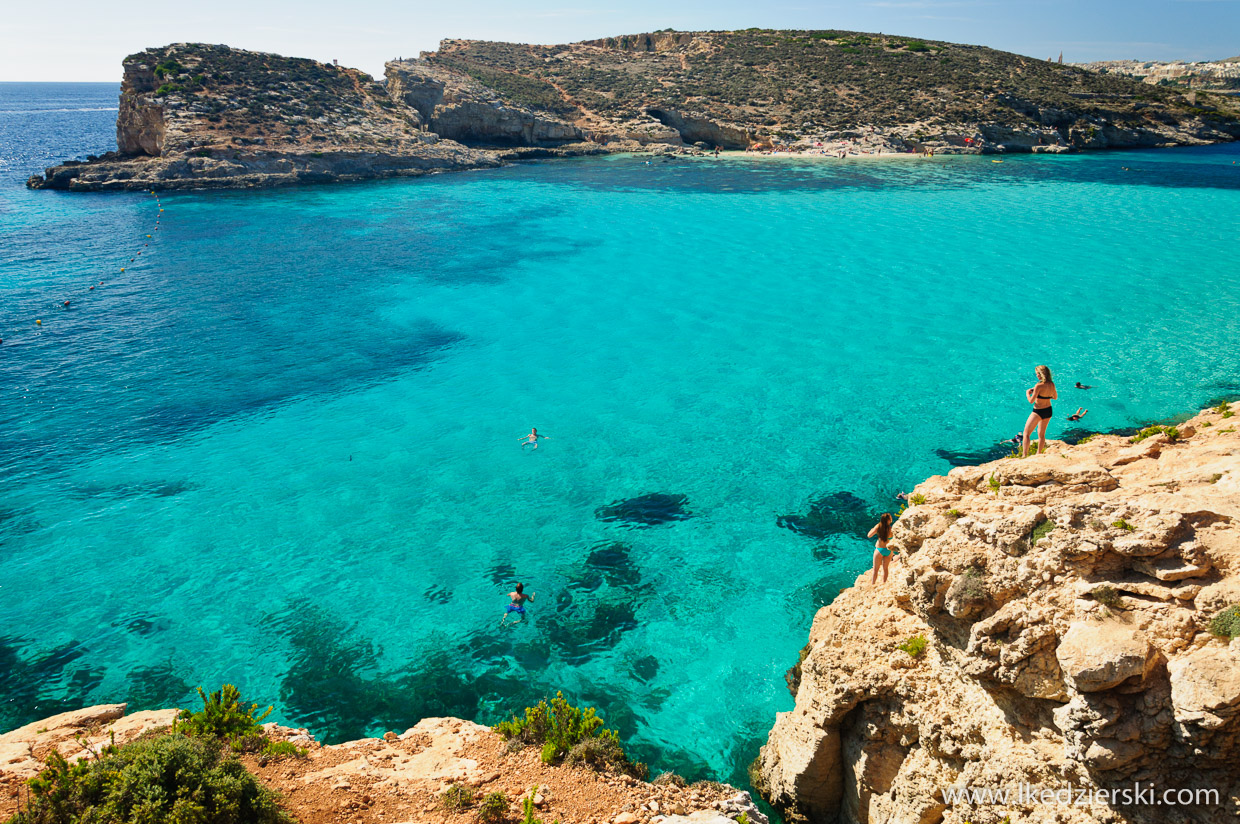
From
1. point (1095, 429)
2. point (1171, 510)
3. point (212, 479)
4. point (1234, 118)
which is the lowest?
point (212, 479)

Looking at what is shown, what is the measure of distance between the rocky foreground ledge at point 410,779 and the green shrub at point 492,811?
0.11m

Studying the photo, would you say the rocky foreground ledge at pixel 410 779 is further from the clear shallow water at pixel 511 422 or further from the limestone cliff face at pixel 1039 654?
the clear shallow water at pixel 511 422

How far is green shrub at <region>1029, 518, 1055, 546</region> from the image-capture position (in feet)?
22.3

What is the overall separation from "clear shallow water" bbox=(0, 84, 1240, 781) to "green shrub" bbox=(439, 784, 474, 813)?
134 inches

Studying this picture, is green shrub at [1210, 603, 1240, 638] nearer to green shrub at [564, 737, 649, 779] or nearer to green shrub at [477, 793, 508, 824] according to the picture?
green shrub at [564, 737, 649, 779]

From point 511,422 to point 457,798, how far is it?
13.8 meters

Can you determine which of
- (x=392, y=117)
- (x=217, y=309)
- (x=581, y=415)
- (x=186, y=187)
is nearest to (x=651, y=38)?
(x=392, y=117)

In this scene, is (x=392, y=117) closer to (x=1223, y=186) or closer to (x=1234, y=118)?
(x=1223, y=186)

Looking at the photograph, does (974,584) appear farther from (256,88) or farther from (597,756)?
(256,88)

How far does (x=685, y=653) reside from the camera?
1219 centimetres

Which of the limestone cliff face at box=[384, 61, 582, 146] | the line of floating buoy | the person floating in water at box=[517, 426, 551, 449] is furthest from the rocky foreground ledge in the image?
the limestone cliff face at box=[384, 61, 582, 146]

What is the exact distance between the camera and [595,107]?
83.2 meters

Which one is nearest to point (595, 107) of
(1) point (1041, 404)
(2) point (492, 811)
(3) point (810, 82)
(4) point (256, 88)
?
(3) point (810, 82)

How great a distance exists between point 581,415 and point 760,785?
504 inches
